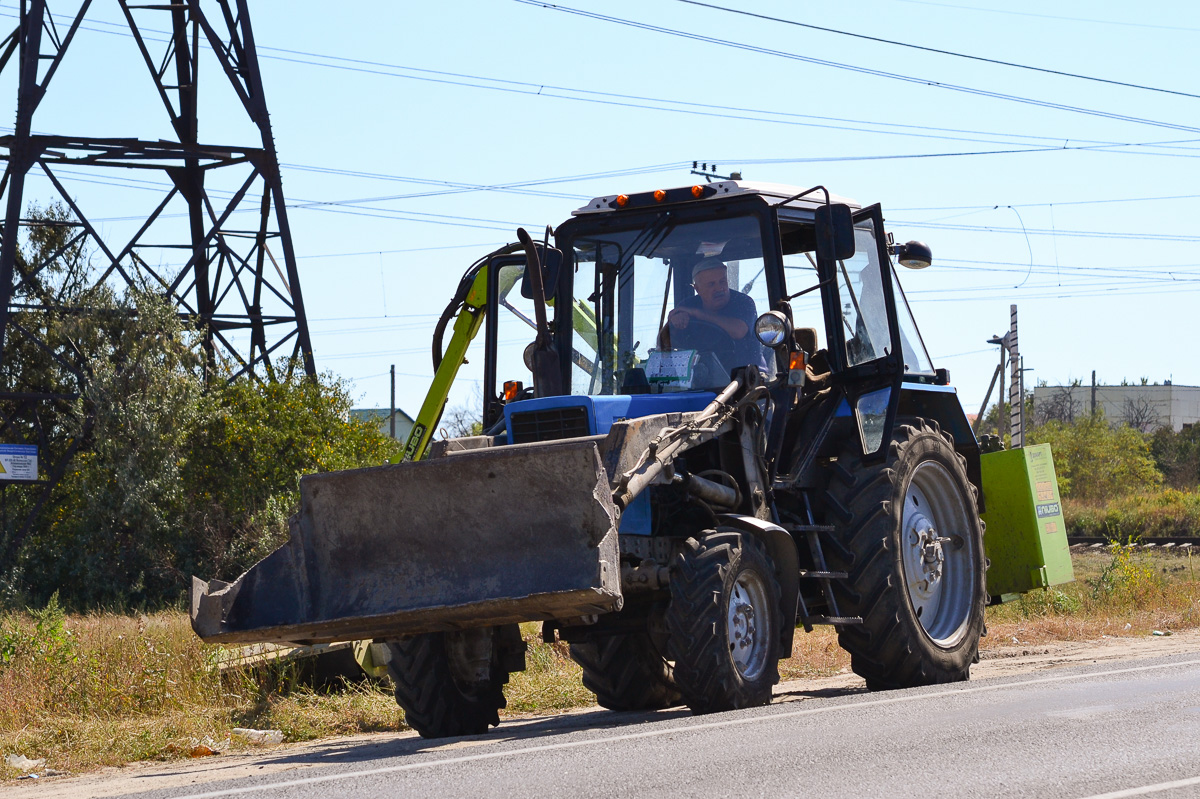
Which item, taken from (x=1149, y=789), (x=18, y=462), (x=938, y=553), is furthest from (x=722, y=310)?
(x=18, y=462)

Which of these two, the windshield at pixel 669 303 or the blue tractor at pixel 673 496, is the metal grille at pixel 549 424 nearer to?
the blue tractor at pixel 673 496

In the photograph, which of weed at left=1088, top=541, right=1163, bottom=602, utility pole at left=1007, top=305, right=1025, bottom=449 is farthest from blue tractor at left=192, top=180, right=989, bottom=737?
utility pole at left=1007, top=305, right=1025, bottom=449

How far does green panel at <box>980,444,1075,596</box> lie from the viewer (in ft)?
40.8

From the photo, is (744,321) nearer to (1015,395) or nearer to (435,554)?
(435,554)

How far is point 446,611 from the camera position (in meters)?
7.96

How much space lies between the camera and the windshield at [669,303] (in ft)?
31.9

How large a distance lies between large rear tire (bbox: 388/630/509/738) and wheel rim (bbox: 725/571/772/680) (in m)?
1.55

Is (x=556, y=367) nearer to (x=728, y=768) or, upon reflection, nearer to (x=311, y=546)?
(x=311, y=546)

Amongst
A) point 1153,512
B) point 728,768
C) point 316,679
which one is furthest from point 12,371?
point 1153,512

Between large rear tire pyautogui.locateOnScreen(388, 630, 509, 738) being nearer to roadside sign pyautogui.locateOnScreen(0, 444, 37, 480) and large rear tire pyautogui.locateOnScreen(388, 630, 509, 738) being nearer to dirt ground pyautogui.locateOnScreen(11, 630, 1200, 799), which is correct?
dirt ground pyautogui.locateOnScreen(11, 630, 1200, 799)

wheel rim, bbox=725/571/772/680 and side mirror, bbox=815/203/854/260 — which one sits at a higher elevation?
side mirror, bbox=815/203/854/260

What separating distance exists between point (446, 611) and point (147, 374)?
18.0 meters

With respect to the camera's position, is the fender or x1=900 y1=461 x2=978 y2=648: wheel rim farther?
x1=900 y1=461 x2=978 y2=648: wheel rim

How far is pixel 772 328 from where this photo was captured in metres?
9.45
